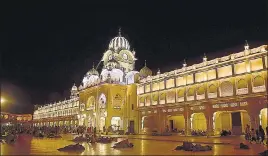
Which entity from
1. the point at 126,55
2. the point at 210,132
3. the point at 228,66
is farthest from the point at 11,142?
the point at 126,55

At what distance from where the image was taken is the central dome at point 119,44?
56.5m

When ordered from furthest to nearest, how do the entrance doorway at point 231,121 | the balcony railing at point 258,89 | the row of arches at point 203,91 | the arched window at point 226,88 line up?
the entrance doorway at point 231,121, the arched window at point 226,88, the row of arches at point 203,91, the balcony railing at point 258,89

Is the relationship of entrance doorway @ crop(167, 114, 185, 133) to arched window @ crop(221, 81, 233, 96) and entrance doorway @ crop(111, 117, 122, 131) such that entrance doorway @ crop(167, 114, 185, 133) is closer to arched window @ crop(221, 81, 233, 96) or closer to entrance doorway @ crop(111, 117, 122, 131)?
entrance doorway @ crop(111, 117, 122, 131)

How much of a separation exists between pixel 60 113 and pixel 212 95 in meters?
59.0

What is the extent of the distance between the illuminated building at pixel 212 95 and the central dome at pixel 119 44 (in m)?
15.4

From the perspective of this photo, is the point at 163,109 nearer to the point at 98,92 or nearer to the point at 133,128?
the point at 133,128

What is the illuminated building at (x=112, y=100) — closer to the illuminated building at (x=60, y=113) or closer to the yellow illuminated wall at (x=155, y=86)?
the yellow illuminated wall at (x=155, y=86)

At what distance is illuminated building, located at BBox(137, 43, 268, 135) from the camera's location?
87.4 feet

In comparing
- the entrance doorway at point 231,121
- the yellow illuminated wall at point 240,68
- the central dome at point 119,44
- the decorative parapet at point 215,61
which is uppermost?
the central dome at point 119,44

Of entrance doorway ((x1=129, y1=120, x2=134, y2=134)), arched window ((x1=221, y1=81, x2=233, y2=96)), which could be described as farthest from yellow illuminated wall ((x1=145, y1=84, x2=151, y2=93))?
arched window ((x1=221, y1=81, x2=233, y2=96))

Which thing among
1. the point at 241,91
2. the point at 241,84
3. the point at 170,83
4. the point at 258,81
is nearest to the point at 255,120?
the point at 241,91

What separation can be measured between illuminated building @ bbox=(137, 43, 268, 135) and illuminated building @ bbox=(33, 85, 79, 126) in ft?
96.7

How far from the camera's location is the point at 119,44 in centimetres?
5700

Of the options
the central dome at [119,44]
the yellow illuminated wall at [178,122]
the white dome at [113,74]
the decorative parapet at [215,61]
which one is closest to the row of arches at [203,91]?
the decorative parapet at [215,61]
